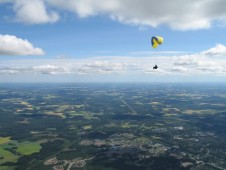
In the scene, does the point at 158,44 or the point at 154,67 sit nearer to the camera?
the point at 154,67

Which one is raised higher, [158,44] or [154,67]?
[158,44]
